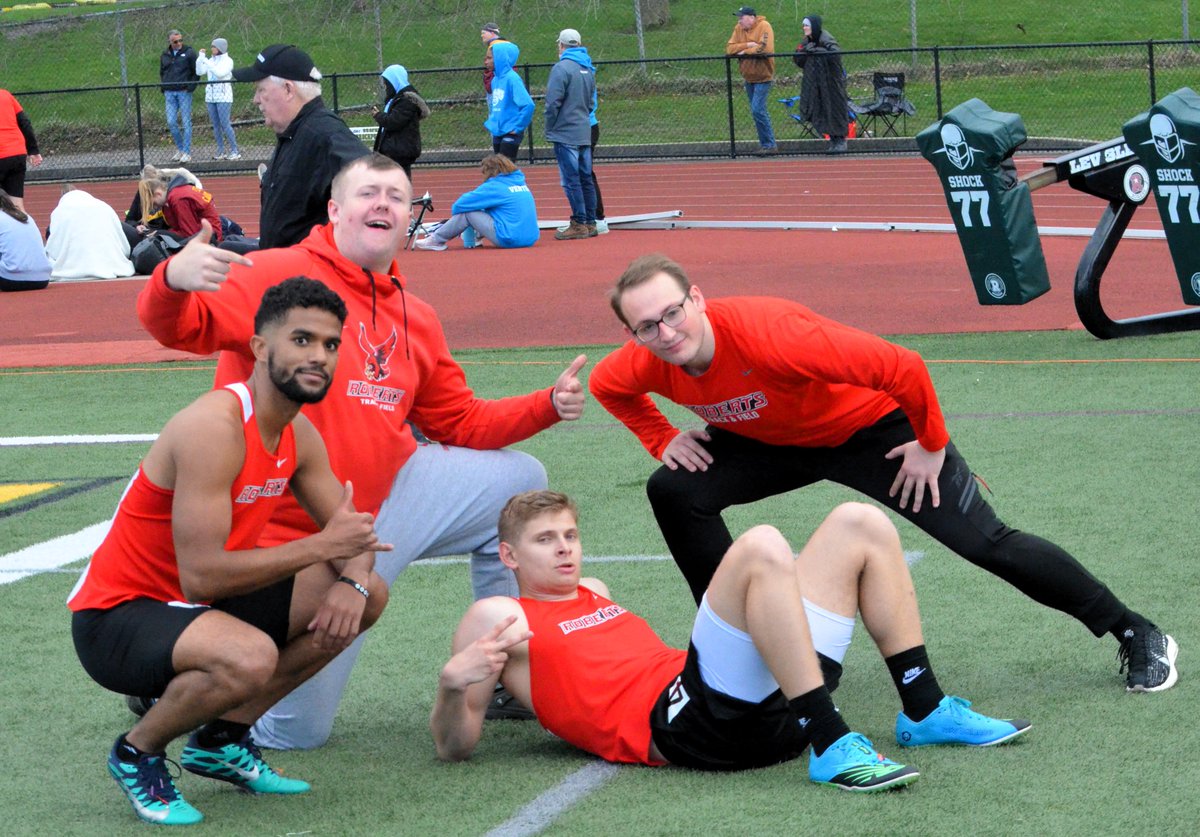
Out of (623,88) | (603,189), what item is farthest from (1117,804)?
(623,88)

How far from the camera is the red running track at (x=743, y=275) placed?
11883 millimetres

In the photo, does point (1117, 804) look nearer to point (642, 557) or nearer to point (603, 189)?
point (642, 557)

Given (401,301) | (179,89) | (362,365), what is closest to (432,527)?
(362,365)

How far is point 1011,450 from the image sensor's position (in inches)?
305

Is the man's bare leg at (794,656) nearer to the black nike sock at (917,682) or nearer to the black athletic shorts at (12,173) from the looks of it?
the black nike sock at (917,682)

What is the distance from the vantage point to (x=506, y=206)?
16672 mm

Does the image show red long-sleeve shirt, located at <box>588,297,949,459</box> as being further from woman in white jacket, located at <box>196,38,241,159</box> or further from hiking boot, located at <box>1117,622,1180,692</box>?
woman in white jacket, located at <box>196,38,241,159</box>

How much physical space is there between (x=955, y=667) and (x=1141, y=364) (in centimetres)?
514

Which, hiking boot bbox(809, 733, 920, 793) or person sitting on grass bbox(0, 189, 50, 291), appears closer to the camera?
hiking boot bbox(809, 733, 920, 793)

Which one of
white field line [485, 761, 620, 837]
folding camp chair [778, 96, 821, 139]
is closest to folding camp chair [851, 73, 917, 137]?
folding camp chair [778, 96, 821, 139]

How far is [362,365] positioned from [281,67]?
266cm

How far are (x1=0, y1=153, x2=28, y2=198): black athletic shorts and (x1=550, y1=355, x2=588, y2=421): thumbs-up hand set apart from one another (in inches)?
556

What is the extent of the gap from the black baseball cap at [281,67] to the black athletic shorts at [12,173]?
11.6 m

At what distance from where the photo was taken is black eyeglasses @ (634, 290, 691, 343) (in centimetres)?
426
